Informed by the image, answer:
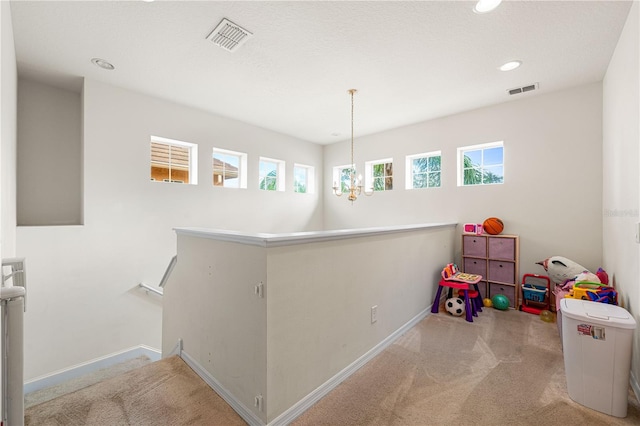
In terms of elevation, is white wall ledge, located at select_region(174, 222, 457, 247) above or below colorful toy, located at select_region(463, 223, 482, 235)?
above

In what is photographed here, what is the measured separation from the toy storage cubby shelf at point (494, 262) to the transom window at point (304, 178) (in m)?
3.30

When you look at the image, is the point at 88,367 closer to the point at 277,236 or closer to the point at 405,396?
the point at 277,236

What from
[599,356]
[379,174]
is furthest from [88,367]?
[379,174]

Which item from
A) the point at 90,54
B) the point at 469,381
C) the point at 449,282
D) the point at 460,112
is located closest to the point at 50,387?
the point at 90,54

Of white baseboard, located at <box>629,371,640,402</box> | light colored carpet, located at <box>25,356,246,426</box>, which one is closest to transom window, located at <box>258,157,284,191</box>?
light colored carpet, located at <box>25,356,246,426</box>

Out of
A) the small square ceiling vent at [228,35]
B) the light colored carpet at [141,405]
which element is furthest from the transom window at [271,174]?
the light colored carpet at [141,405]

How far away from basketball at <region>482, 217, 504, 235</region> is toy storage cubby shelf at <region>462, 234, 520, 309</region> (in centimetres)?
9

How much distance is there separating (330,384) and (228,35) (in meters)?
2.95

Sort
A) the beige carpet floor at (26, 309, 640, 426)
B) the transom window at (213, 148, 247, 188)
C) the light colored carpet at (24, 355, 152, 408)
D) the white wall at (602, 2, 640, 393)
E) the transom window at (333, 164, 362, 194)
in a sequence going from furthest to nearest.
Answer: the transom window at (333, 164, 362, 194), the transom window at (213, 148, 247, 188), the light colored carpet at (24, 355, 152, 408), the white wall at (602, 2, 640, 393), the beige carpet floor at (26, 309, 640, 426)

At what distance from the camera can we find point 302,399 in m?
1.75

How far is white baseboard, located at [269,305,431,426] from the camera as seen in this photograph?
64.6 inches

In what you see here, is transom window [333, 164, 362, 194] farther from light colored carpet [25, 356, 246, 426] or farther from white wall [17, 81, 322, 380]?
light colored carpet [25, 356, 246, 426]

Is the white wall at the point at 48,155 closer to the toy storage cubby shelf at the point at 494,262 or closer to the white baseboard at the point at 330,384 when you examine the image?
the white baseboard at the point at 330,384

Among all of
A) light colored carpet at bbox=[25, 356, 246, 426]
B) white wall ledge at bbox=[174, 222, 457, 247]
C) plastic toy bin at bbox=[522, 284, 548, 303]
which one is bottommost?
light colored carpet at bbox=[25, 356, 246, 426]
